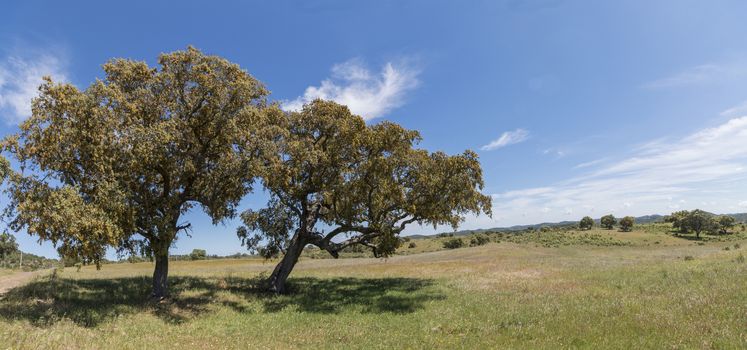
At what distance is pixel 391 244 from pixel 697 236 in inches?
5068

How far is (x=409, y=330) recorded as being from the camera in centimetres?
1608

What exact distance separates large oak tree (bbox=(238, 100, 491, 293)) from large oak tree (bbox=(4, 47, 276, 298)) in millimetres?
3078

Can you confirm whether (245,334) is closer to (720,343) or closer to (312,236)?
(312,236)

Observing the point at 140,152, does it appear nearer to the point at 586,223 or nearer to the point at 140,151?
the point at 140,151

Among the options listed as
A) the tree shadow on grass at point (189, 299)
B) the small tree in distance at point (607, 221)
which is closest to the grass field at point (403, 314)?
the tree shadow on grass at point (189, 299)

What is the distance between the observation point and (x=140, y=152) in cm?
1850

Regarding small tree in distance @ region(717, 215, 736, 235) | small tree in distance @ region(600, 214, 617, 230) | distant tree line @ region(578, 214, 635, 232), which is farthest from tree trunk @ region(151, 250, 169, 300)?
small tree in distance @ region(600, 214, 617, 230)

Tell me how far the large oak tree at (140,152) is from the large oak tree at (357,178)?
3.08 meters

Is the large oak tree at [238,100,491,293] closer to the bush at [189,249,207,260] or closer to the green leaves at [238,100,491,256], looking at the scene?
the green leaves at [238,100,491,256]

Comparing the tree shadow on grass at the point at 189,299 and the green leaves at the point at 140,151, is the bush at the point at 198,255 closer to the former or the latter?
the tree shadow on grass at the point at 189,299

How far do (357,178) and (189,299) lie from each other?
Result: 1236 cm

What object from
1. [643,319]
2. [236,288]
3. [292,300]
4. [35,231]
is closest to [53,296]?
[35,231]

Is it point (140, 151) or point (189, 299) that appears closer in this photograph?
point (140, 151)

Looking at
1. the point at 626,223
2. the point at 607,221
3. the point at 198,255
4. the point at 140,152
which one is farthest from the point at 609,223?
the point at 140,152
